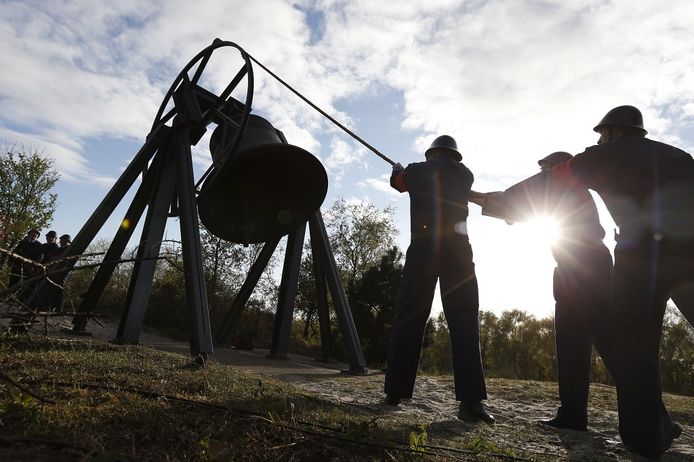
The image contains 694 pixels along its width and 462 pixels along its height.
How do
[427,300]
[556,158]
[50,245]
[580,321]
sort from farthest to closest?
[50,245], [556,158], [427,300], [580,321]

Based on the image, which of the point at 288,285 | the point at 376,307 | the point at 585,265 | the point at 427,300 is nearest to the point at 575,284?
the point at 585,265

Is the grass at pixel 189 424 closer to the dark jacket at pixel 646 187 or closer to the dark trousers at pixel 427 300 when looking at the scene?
the dark trousers at pixel 427 300

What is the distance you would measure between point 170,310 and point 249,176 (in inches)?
577

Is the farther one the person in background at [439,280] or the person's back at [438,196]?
the person's back at [438,196]

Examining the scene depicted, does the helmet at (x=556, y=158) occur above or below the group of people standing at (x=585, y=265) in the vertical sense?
above

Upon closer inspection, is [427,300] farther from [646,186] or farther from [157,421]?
[157,421]

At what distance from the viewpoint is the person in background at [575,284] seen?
3.38 metres

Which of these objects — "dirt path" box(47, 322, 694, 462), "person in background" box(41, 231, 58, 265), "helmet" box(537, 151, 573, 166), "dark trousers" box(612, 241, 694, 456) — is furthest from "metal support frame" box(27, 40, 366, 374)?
"dark trousers" box(612, 241, 694, 456)

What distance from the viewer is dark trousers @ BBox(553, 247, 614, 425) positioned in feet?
10.9

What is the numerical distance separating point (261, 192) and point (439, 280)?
7.77 ft

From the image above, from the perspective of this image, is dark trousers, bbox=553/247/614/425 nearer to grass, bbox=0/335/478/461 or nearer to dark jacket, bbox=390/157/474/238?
dark jacket, bbox=390/157/474/238

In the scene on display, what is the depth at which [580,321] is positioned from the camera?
367 cm

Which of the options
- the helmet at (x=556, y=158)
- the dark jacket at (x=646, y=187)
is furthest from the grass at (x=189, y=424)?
the helmet at (x=556, y=158)

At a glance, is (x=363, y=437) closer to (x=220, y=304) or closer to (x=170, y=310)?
(x=170, y=310)
